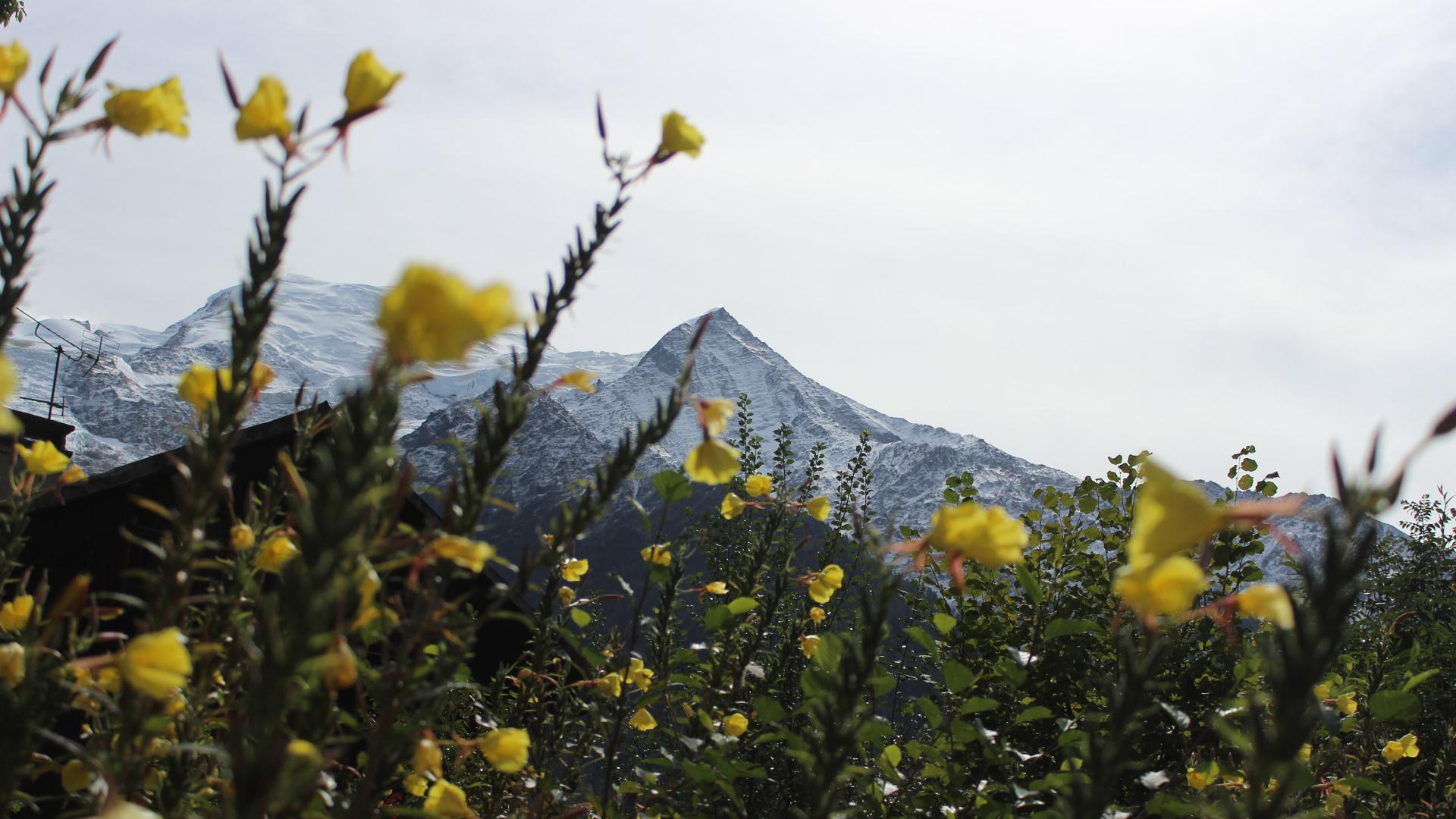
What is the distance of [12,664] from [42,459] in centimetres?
86

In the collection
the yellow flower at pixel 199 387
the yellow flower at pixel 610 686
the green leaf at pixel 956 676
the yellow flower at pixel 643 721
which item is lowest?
the yellow flower at pixel 643 721

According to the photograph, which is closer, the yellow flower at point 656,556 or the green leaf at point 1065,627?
the green leaf at point 1065,627

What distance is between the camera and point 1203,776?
80.0 inches

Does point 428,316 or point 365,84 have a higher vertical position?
point 365,84

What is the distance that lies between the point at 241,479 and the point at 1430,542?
13.7m

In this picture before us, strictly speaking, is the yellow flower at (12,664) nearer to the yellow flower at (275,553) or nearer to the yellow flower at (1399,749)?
the yellow flower at (275,553)

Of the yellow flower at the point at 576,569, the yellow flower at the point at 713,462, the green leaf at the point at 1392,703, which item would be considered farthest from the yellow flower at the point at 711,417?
the green leaf at the point at 1392,703

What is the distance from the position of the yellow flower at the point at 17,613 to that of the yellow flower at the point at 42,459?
15.8 inches

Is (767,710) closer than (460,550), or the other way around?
(460,550)

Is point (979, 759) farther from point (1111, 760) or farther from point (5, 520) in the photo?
point (5, 520)

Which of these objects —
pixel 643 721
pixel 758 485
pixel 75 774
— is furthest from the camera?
pixel 643 721

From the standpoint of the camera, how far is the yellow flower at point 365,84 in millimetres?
1125

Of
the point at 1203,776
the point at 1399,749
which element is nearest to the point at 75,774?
the point at 1203,776

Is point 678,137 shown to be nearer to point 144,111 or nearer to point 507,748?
point 144,111
